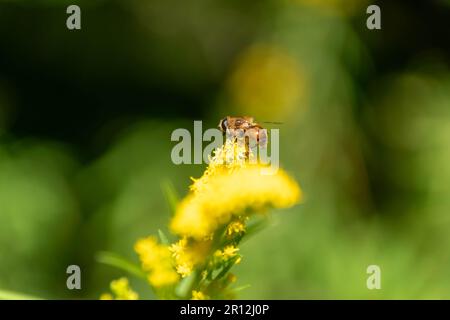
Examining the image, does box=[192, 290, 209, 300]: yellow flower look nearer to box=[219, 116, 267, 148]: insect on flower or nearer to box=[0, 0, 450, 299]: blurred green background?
box=[219, 116, 267, 148]: insect on flower

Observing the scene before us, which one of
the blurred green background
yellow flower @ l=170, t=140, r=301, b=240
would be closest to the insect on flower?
yellow flower @ l=170, t=140, r=301, b=240

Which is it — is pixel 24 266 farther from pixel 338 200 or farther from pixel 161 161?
pixel 338 200

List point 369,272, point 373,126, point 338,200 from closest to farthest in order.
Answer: point 369,272 → point 338,200 → point 373,126

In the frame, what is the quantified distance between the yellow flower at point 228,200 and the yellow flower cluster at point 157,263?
37 mm

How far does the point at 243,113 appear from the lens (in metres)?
1.97

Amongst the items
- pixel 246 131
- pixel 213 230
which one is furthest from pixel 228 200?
pixel 246 131

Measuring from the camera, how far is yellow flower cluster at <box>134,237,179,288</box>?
655 millimetres

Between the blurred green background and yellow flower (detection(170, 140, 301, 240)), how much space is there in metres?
1.00

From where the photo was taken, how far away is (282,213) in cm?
180

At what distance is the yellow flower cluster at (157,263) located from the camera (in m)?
0.65

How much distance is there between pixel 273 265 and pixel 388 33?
2.55 feet

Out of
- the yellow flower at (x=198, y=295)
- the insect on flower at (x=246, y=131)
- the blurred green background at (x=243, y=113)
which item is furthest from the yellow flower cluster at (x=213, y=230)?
the blurred green background at (x=243, y=113)

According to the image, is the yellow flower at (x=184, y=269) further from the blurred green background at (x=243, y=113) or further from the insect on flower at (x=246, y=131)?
the blurred green background at (x=243, y=113)

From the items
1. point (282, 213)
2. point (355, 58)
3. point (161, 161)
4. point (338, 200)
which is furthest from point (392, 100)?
point (161, 161)
